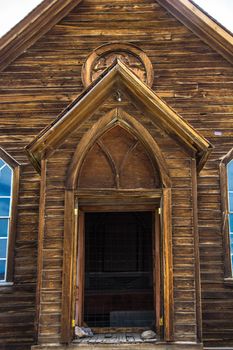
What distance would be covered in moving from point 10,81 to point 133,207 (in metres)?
4.03

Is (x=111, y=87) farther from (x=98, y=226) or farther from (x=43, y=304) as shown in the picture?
(x=98, y=226)

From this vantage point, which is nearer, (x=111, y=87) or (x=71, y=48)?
(x=111, y=87)

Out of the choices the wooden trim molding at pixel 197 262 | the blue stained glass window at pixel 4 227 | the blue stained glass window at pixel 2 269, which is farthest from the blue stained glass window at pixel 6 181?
the wooden trim molding at pixel 197 262

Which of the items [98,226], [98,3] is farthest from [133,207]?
[98,226]

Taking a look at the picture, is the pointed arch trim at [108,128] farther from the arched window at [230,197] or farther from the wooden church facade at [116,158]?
the arched window at [230,197]

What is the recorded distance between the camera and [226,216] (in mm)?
8367

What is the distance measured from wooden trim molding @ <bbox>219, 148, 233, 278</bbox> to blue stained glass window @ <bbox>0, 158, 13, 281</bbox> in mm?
4083

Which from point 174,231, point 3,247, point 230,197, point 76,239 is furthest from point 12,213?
point 230,197

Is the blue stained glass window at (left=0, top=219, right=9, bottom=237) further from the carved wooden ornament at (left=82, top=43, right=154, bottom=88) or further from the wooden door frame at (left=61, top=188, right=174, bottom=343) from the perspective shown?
the carved wooden ornament at (left=82, top=43, right=154, bottom=88)

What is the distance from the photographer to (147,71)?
9156 millimetres

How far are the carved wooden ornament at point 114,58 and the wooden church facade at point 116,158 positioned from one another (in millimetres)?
30

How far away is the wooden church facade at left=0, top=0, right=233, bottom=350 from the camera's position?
6.51 metres

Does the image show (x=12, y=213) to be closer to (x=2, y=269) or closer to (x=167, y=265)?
(x=2, y=269)

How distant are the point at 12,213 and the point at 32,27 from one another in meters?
4.01
